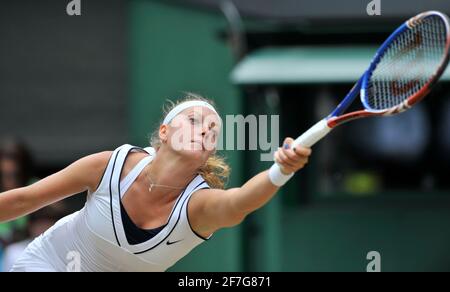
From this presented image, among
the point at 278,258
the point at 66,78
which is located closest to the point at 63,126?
the point at 66,78

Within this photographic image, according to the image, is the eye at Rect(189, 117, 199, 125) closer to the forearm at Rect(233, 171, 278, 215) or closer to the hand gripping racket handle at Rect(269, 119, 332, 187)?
the forearm at Rect(233, 171, 278, 215)

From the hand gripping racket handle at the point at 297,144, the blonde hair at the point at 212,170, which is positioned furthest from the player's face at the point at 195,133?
the hand gripping racket handle at the point at 297,144

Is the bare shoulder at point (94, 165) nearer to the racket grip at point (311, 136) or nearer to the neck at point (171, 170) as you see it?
the neck at point (171, 170)

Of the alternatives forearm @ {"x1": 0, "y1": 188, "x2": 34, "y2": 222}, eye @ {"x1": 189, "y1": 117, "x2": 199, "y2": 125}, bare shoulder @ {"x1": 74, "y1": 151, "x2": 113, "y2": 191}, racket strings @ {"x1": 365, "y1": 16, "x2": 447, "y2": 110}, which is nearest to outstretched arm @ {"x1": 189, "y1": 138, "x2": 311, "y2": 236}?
eye @ {"x1": 189, "y1": 117, "x2": 199, "y2": 125}

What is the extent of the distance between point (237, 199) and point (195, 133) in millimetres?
402

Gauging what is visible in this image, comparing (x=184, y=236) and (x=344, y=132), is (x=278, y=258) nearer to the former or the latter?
(x=344, y=132)

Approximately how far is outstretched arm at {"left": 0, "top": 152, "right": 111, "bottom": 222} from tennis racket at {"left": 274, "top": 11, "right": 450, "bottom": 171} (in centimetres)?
97

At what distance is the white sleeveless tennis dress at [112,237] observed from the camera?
4.27 metres

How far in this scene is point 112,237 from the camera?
4.36 m

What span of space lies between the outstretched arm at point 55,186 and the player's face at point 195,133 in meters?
0.31

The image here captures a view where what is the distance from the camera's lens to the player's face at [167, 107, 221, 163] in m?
4.18

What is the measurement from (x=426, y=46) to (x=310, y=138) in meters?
0.81

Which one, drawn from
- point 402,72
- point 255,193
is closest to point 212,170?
point 255,193

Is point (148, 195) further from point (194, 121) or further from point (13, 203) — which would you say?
point (13, 203)
